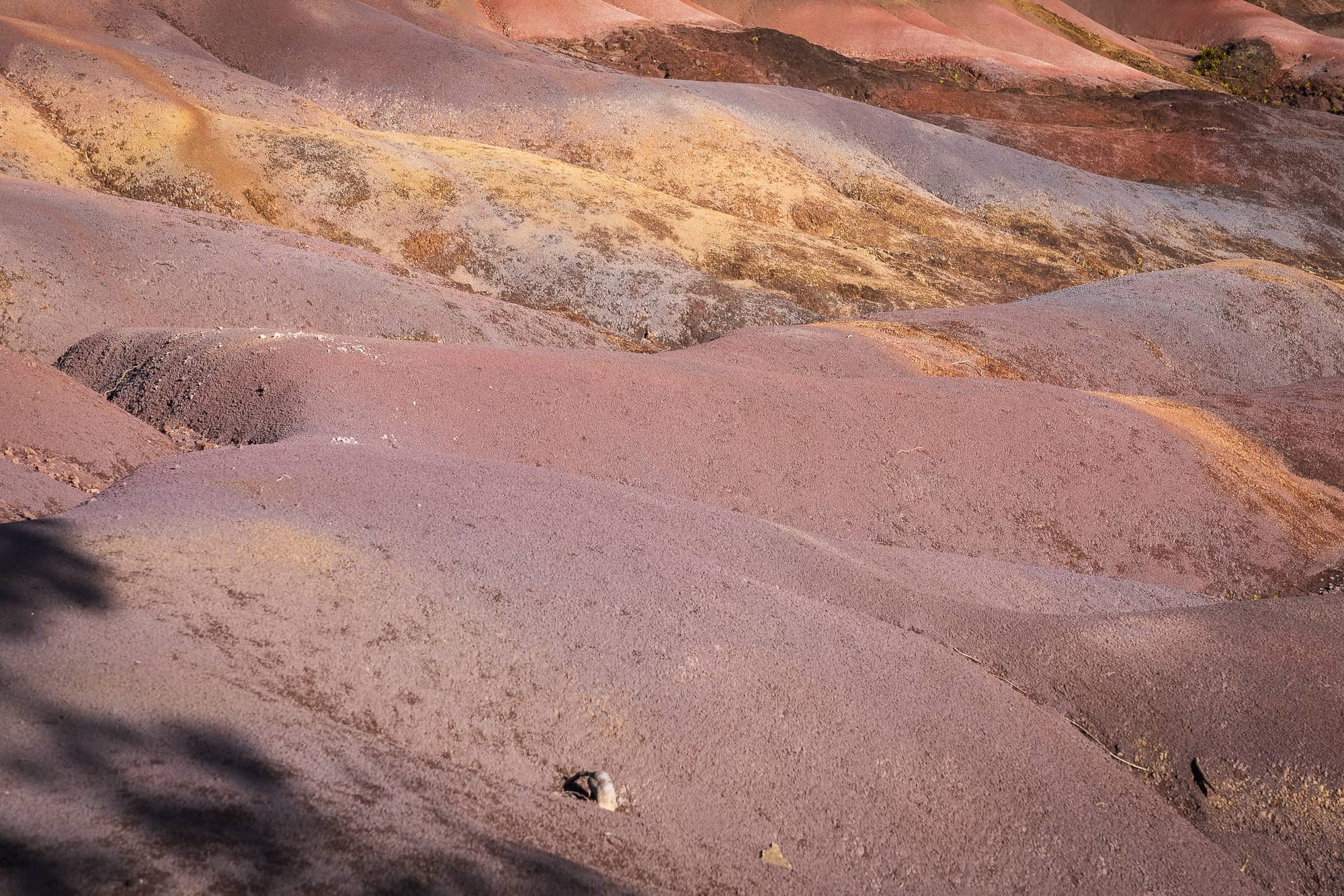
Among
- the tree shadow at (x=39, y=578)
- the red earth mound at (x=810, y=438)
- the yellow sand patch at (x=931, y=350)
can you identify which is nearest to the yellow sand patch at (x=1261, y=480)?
the red earth mound at (x=810, y=438)

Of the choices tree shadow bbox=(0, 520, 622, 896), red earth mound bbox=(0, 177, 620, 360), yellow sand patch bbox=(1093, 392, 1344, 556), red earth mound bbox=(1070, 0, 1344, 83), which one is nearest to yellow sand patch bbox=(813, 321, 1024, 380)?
yellow sand patch bbox=(1093, 392, 1344, 556)

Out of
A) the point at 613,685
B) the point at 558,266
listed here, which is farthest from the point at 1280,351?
the point at 613,685

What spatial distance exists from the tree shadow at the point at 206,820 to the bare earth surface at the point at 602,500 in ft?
0.06

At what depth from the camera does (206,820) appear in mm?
3279

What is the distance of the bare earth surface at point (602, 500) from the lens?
4.08m

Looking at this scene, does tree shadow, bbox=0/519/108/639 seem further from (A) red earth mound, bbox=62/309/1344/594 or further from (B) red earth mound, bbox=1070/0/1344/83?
(B) red earth mound, bbox=1070/0/1344/83

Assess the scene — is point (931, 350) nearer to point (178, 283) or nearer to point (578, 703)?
point (178, 283)

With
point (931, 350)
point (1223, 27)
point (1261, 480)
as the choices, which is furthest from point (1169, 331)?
point (1223, 27)

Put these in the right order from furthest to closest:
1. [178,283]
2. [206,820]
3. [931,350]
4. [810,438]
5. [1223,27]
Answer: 1. [1223,27]
2. [931,350]
3. [178,283]
4. [810,438]
5. [206,820]

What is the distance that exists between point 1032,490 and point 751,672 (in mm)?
5816

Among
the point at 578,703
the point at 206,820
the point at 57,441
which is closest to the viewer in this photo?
the point at 206,820

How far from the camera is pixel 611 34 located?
32.3 metres

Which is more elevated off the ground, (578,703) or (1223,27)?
(1223,27)

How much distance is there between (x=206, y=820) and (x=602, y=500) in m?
3.90
